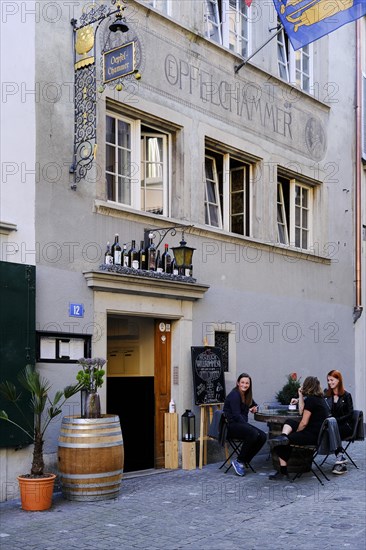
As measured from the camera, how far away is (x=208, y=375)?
39.0ft

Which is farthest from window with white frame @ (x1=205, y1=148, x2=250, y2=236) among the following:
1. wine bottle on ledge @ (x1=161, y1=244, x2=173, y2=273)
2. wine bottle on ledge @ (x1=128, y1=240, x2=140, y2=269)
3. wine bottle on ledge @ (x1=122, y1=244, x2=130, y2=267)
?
wine bottle on ledge @ (x1=122, y1=244, x2=130, y2=267)

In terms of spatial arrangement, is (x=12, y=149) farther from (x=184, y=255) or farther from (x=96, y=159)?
(x=184, y=255)

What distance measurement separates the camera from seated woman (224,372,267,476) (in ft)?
34.9

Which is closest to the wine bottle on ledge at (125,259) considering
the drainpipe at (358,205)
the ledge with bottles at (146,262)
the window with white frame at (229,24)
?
the ledge with bottles at (146,262)

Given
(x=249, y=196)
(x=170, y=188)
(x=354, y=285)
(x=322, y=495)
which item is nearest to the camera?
(x=322, y=495)

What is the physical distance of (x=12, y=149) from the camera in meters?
9.23

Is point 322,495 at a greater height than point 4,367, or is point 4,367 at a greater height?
point 4,367

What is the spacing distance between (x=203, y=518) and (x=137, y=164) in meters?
5.30

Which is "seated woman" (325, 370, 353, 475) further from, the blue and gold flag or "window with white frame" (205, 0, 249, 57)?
"window with white frame" (205, 0, 249, 57)

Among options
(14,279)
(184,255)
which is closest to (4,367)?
(14,279)

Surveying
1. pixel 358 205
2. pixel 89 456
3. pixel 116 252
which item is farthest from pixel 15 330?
pixel 358 205

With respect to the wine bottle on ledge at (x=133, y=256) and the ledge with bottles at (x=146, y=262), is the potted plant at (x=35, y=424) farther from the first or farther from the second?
the wine bottle on ledge at (x=133, y=256)

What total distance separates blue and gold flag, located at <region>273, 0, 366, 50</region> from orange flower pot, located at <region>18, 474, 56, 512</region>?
25.6 ft

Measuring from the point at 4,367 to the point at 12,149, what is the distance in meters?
2.55
